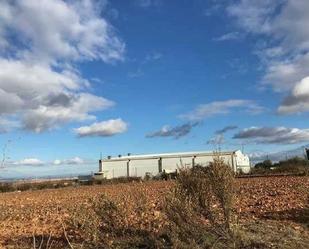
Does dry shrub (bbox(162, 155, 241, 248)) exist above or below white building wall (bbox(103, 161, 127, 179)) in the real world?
below

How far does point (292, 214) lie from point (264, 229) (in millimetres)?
2506

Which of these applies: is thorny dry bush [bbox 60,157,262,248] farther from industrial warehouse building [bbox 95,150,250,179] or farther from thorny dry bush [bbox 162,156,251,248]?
industrial warehouse building [bbox 95,150,250,179]

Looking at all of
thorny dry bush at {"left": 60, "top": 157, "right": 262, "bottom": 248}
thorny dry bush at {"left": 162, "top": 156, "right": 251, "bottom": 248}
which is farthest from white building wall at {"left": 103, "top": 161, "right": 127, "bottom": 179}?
thorny dry bush at {"left": 162, "top": 156, "right": 251, "bottom": 248}

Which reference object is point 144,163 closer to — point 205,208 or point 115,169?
point 115,169

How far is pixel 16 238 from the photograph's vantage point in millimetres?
13547

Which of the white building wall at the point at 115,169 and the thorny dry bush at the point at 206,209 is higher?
the white building wall at the point at 115,169

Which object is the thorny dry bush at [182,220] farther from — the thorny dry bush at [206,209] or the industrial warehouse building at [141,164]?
the industrial warehouse building at [141,164]

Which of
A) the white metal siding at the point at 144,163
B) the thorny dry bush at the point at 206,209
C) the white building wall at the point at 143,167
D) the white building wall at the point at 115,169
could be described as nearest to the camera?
the thorny dry bush at the point at 206,209

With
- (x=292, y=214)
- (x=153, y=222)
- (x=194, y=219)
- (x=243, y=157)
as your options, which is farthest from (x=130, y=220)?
(x=243, y=157)

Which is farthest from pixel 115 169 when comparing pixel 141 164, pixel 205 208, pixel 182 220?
pixel 182 220

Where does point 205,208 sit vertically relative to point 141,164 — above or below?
below

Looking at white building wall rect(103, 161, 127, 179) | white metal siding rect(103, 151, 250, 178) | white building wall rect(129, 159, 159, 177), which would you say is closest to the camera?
white metal siding rect(103, 151, 250, 178)

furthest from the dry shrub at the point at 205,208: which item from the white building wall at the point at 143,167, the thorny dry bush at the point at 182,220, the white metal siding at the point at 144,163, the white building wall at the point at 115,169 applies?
the white building wall at the point at 115,169

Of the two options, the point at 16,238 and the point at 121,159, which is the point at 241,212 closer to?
the point at 16,238
